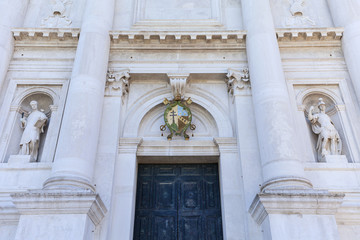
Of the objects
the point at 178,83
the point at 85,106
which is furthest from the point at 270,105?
the point at 85,106

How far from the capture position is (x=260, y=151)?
10.6m

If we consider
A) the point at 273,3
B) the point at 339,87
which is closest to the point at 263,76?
the point at 339,87

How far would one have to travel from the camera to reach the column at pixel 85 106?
9.77 metres

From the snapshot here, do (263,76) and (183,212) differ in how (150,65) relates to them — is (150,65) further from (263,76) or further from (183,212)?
(183,212)

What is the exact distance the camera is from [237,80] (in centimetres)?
1238

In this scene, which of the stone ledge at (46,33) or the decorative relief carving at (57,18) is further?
the decorative relief carving at (57,18)

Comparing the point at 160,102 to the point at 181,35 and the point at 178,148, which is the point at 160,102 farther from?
the point at 181,35

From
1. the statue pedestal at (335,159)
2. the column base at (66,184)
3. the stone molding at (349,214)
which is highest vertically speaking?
the statue pedestal at (335,159)

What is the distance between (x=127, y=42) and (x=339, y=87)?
291 inches

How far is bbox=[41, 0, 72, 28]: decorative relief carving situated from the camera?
1388 cm

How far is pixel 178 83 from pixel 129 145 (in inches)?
105

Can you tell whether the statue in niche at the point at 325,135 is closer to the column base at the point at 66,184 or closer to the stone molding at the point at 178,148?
the stone molding at the point at 178,148

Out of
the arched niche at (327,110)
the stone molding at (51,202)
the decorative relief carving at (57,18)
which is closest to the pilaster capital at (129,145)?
the stone molding at (51,202)

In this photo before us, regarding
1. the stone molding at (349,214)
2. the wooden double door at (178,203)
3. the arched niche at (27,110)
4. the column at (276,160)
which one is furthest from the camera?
the arched niche at (27,110)
